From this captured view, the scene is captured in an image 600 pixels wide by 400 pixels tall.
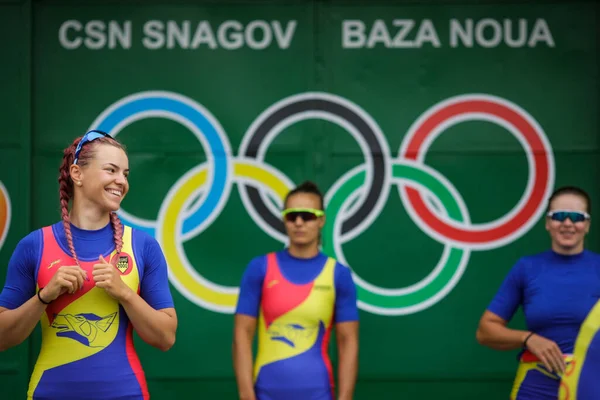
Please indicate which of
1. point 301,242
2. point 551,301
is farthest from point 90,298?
point 551,301

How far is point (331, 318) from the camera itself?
4.61 metres

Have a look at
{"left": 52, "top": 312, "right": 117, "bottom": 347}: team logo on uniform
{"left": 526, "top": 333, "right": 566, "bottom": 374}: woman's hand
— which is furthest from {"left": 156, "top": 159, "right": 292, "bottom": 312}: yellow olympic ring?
{"left": 52, "top": 312, "right": 117, "bottom": 347}: team logo on uniform

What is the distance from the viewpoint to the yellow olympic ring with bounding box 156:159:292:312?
19.7 feet

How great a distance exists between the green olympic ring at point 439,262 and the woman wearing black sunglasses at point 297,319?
51.0 inches

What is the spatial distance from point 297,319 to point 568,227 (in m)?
1.51

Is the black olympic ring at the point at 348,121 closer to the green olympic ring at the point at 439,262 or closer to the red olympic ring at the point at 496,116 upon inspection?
the green olympic ring at the point at 439,262

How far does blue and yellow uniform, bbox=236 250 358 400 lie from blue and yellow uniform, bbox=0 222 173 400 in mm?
1370

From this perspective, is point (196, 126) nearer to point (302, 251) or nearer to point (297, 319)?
point (302, 251)

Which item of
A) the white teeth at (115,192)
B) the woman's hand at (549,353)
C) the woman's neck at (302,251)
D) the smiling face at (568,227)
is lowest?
the woman's hand at (549,353)

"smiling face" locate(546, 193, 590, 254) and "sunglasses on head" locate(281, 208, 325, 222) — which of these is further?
"sunglasses on head" locate(281, 208, 325, 222)

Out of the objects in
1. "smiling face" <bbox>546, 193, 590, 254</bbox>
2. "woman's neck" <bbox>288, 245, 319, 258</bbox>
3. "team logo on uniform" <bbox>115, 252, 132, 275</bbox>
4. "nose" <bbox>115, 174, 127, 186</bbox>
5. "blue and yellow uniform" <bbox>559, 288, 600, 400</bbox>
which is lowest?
"blue and yellow uniform" <bbox>559, 288, 600, 400</bbox>

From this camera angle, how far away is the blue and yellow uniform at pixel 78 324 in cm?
310

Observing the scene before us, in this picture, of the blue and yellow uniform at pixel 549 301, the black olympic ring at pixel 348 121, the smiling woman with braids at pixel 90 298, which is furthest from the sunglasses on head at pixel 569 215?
the smiling woman with braids at pixel 90 298

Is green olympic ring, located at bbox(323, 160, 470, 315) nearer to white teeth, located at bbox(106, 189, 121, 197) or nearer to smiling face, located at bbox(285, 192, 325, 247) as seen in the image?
smiling face, located at bbox(285, 192, 325, 247)
